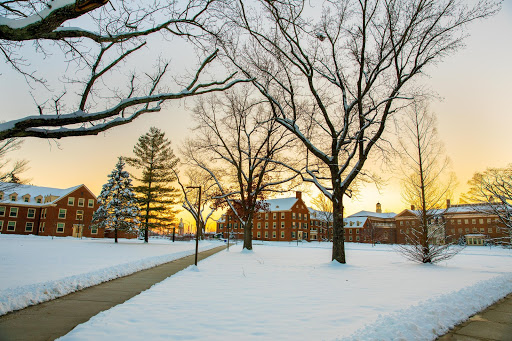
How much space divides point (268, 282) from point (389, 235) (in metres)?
80.3

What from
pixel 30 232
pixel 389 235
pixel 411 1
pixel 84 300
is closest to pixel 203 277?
pixel 84 300

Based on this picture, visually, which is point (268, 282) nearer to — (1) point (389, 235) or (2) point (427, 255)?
(2) point (427, 255)

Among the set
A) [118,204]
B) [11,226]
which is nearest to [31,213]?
[11,226]

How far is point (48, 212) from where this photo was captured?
48.2m

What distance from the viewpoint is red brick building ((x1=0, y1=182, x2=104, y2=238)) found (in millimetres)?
48094

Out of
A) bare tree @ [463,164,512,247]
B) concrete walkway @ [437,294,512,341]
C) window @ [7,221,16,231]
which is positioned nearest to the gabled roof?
window @ [7,221,16,231]

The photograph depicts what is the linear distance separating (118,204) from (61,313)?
34.7 meters

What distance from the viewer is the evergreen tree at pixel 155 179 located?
118 ft

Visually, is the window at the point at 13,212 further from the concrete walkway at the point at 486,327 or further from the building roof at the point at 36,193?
the concrete walkway at the point at 486,327

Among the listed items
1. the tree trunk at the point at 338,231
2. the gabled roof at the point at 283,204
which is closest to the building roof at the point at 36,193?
the gabled roof at the point at 283,204

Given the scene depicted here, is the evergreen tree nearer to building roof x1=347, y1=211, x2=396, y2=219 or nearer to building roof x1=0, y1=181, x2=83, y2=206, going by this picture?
building roof x1=0, y1=181, x2=83, y2=206

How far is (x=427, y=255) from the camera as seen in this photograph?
15008mm

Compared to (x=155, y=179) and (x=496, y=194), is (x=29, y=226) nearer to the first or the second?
(x=155, y=179)

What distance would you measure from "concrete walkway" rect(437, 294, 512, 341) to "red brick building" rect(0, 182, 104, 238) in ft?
180
